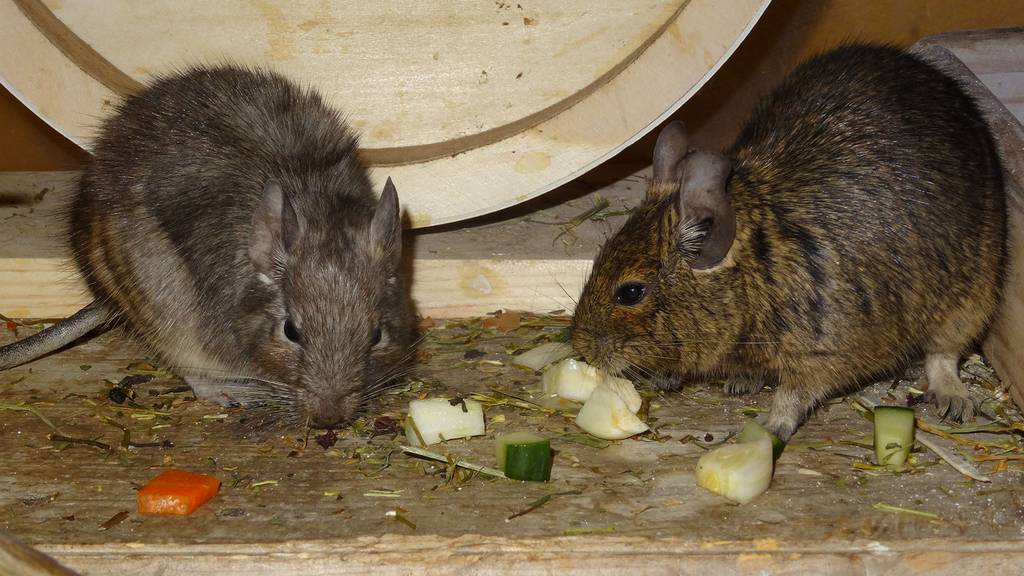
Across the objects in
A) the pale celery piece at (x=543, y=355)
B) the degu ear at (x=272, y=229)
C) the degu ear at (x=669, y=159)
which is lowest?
the pale celery piece at (x=543, y=355)

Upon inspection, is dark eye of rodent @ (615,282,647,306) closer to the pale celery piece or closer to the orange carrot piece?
the pale celery piece

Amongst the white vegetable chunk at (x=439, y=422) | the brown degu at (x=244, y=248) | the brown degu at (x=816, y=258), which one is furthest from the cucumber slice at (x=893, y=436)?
the brown degu at (x=244, y=248)

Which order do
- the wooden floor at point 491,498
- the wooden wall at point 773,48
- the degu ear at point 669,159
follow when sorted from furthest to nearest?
the wooden wall at point 773,48 < the degu ear at point 669,159 < the wooden floor at point 491,498

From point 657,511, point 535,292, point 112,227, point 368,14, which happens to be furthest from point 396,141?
point 657,511

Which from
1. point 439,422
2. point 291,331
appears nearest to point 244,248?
point 291,331

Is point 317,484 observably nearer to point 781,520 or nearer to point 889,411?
point 781,520

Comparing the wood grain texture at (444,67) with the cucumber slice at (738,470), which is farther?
the wood grain texture at (444,67)

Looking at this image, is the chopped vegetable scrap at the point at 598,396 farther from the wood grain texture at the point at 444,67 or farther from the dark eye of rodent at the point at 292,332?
the dark eye of rodent at the point at 292,332
